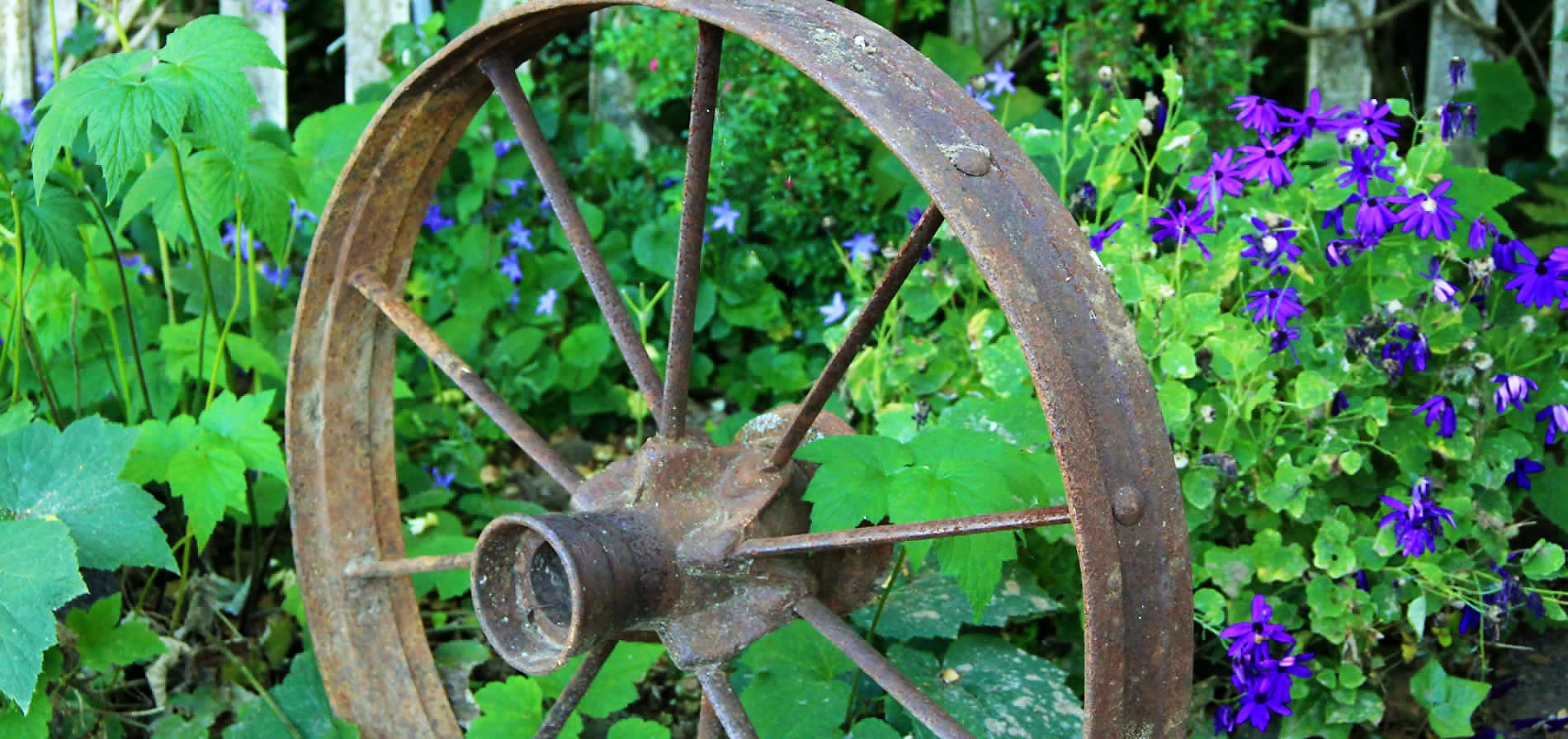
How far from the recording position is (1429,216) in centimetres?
195

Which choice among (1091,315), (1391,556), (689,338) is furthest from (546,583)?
(1391,556)

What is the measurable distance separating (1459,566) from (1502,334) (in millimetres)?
395

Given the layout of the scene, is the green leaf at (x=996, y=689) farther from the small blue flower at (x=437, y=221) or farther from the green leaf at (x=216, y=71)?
the small blue flower at (x=437, y=221)

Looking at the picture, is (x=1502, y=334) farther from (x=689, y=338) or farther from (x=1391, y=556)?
(x=689, y=338)

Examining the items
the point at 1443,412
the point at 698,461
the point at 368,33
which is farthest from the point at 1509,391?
the point at 368,33

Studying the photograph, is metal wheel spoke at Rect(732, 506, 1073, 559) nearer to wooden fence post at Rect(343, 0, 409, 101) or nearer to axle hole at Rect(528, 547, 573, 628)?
axle hole at Rect(528, 547, 573, 628)

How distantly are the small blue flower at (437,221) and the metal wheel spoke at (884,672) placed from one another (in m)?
1.94

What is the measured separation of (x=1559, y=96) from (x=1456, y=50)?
0.25 metres

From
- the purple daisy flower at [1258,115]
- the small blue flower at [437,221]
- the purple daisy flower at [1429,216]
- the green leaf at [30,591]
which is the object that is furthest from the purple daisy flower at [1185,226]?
the small blue flower at [437,221]

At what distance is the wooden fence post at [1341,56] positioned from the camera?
325cm

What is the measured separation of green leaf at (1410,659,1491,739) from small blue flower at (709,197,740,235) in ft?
5.25

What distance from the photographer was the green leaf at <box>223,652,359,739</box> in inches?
81.7

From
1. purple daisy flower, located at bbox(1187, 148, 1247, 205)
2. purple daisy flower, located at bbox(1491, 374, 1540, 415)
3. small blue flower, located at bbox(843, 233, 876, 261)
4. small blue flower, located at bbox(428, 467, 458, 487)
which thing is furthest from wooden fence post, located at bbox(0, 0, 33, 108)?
purple daisy flower, located at bbox(1491, 374, 1540, 415)

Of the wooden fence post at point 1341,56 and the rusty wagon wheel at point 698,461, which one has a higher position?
the wooden fence post at point 1341,56
